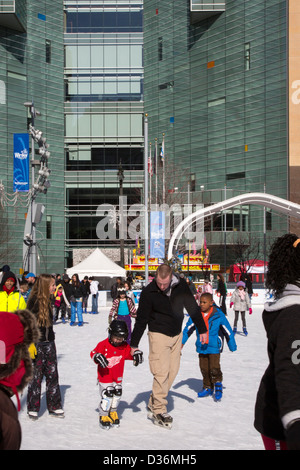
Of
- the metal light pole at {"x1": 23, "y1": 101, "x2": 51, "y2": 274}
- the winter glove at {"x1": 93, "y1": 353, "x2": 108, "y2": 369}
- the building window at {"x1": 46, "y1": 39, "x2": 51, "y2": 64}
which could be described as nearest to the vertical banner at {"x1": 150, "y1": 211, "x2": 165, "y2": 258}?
the metal light pole at {"x1": 23, "y1": 101, "x2": 51, "y2": 274}

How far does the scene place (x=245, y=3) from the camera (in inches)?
2276

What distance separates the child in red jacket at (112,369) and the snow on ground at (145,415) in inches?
7.2

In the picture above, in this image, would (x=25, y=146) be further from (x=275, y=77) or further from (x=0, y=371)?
(x=275, y=77)

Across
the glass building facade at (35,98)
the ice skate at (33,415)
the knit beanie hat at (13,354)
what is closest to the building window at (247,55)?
the glass building facade at (35,98)

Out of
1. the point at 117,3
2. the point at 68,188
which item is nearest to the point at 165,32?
the point at 117,3

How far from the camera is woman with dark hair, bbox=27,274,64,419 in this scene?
630 centimetres

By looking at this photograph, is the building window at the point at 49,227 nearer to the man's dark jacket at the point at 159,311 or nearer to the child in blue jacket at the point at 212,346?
the child in blue jacket at the point at 212,346

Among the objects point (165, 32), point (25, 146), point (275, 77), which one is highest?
point (165, 32)

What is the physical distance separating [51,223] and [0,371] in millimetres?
58536

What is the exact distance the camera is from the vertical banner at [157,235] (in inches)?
962

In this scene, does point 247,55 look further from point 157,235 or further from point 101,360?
point 101,360

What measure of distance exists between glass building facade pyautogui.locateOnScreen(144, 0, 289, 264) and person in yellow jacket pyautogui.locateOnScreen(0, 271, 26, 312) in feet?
153

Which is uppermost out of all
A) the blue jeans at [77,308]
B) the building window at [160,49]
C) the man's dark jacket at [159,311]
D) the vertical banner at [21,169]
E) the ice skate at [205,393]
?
the building window at [160,49]

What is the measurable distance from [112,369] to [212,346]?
1832 millimetres
